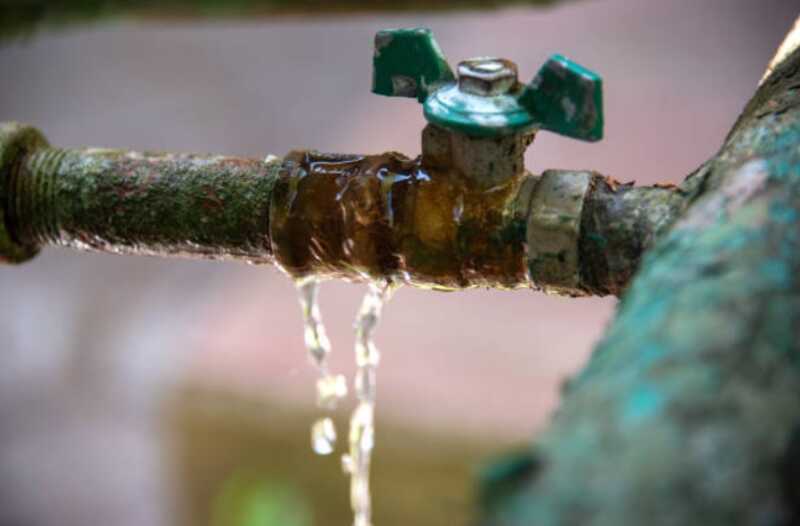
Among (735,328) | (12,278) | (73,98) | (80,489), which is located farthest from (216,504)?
(735,328)

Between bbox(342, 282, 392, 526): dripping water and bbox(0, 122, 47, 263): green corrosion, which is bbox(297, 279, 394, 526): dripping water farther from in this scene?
bbox(0, 122, 47, 263): green corrosion

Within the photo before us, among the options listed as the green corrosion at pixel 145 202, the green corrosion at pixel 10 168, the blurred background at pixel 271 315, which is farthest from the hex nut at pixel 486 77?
the blurred background at pixel 271 315

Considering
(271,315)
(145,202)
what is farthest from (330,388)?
(271,315)

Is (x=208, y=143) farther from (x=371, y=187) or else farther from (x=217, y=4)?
(x=371, y=187)

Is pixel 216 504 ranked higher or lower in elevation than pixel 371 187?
lower

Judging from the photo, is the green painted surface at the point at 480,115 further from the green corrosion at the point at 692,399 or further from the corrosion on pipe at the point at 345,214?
the green corrosion at the point at 692,399
